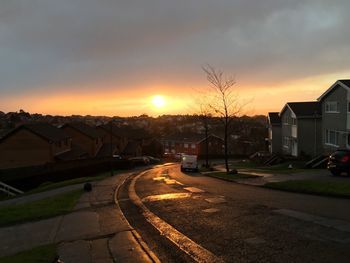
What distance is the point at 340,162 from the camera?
24172mm

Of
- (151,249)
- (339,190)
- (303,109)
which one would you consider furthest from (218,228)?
(303,109)

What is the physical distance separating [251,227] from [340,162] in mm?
15640

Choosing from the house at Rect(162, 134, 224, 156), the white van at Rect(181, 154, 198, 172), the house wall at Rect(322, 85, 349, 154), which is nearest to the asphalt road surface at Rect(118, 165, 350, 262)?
the house wall at Rect(322, 85, 349, 154)

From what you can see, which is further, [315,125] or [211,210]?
[315,125]

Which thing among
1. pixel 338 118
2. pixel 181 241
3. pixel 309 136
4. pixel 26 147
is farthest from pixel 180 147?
pixel 181 241

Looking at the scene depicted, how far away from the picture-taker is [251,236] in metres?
9.55

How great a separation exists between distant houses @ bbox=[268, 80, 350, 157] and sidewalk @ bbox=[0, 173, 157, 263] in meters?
28.1

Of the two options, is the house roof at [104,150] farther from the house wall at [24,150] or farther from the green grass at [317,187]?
the green grass at [317,187]

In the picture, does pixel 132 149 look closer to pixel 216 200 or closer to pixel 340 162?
pixel 340 162

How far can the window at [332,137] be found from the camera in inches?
1554

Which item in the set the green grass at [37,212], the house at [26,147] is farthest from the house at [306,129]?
the green grass at [37,212]

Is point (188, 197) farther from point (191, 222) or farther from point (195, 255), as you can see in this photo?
point (195, 255)

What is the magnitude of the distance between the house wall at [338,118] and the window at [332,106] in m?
0.29

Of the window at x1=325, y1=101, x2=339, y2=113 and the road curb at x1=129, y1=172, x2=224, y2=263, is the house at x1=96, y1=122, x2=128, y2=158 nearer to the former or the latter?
the window at x1=325, y1=101, x2=339, y2=113
